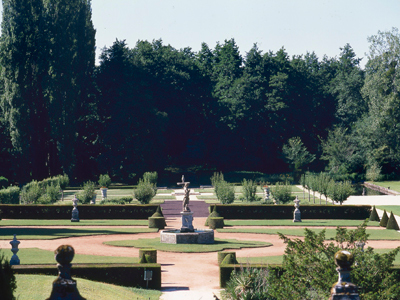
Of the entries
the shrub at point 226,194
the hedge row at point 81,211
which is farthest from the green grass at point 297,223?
the hedge row at point 81,211

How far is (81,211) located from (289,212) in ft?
50.4

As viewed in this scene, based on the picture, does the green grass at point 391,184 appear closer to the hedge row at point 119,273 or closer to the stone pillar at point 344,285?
the hedge row at point 119,273

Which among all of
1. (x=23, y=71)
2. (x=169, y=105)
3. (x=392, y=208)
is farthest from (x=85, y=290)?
(x=169, y=105)

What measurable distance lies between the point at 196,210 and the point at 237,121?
1799 inches

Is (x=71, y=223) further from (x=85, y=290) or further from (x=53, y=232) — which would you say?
(x=85, y=290)

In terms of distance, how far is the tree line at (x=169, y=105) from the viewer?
69938mm

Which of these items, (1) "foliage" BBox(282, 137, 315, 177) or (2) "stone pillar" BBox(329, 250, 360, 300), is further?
(1) "foliage" BBox(282, 137, 315, 177)

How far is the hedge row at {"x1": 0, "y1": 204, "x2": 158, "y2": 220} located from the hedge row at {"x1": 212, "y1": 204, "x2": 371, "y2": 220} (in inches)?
228

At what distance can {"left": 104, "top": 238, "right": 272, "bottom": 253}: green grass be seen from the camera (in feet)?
91.7

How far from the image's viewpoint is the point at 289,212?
141ft

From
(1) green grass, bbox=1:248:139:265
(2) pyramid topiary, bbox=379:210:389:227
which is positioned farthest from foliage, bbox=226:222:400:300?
(2) pyramid topiary, bbox=379:210:389:227

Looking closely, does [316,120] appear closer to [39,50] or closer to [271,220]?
[39,50]

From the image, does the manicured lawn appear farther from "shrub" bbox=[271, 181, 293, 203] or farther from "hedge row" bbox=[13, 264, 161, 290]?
"hedge row" bbox=[13, 264, 161, 290]

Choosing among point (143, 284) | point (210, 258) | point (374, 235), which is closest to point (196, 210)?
point (374, 235)
